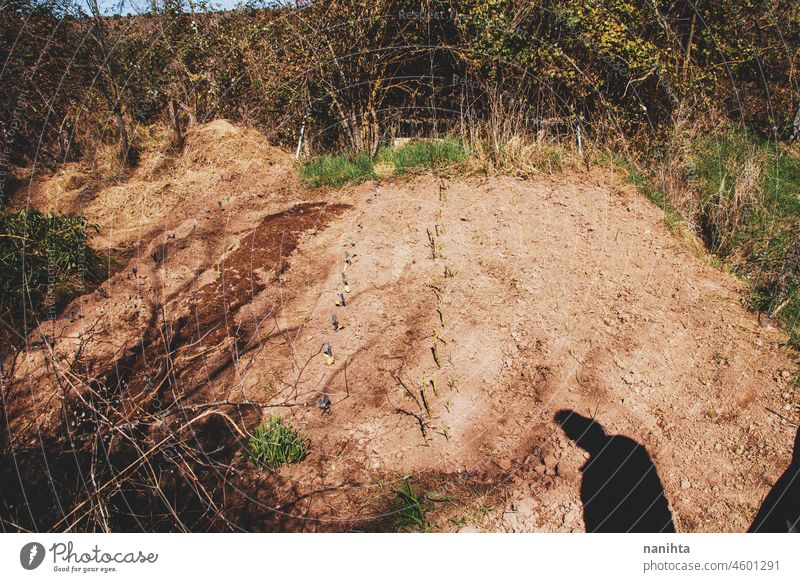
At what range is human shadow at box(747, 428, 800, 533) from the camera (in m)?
1.52

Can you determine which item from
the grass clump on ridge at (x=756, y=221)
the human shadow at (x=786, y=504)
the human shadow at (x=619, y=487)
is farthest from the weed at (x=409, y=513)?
the grass clump on ridge at (x=756, y=221)

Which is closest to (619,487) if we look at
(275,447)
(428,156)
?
(275,447)

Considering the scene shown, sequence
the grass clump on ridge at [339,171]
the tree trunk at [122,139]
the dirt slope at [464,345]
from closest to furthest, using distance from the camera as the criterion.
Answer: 1. the dirt slope at [464,345]
2. the grass clump on ridge at [339,171]
3. the tree trunk at [122,139]

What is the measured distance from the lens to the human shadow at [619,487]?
2588 millimetres

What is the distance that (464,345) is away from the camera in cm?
375

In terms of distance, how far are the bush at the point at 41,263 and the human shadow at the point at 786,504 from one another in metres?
5.54

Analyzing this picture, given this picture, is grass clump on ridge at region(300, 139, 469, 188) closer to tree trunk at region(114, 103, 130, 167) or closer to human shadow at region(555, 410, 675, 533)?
tree trunk at region(114, 103, 130, 167)

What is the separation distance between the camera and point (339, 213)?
228 inches

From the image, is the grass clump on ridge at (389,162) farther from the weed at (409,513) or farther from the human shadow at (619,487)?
the weed at (409,513)

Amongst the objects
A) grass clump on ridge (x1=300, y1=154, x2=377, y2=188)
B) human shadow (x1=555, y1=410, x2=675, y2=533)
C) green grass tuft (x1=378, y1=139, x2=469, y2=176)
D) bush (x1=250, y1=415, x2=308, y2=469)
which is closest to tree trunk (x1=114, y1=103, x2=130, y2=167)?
grass clump on ridge (x1=300, y1=154, x2=377, y2=188)

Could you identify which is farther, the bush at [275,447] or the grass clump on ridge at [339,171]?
the grass clump on ridge at [339,171]

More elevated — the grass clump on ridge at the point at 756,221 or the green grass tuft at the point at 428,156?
the green grass tuft at the point at 428,156
